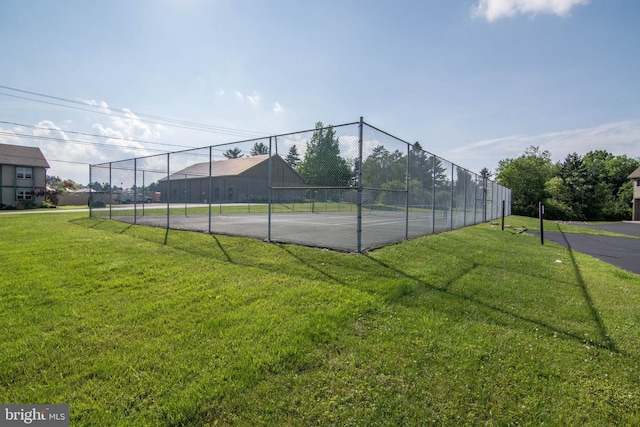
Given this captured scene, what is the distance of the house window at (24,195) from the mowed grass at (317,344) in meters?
36.5

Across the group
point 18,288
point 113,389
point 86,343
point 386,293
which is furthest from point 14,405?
point 386,293

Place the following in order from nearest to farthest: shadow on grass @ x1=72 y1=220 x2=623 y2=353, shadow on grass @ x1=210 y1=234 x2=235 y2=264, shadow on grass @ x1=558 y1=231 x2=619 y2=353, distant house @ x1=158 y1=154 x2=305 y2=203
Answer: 1. shadow on grass @ x1=558 y1=231 x2=619 y2=353
2. shadow on grass @ x1=72 y1=220 x2=623 y2=353
3. shadow on grass @ x1=210 y1=234 x2=235 y2=264
4. distant house @ x1=158 y1=154 x2=305 y2=203

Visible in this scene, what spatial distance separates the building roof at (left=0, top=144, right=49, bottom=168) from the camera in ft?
104

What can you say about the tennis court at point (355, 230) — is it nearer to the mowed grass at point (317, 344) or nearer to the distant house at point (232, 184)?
the mowed grass at point (317, 344)

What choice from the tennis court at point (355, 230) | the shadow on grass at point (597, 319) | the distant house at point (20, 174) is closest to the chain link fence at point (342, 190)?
the tennis court at point (355, 230)

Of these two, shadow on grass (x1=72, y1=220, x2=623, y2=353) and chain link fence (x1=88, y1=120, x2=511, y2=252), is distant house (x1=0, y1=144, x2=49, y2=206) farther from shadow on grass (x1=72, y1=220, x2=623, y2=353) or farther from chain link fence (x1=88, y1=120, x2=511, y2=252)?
shadow on grass (x1=72, y1=220, x2=623, y2=353)

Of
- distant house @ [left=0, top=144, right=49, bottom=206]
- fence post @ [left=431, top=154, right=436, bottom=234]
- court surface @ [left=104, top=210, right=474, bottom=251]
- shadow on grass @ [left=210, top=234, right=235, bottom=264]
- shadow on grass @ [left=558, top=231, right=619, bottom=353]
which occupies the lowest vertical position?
shadow on grass @ [left=558, top=231, right=619, bottom=353]

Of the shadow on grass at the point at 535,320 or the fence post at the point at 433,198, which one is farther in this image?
the fence post at the point at 433,198

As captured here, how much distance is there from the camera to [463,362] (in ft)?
8.44

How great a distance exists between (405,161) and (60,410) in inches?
294

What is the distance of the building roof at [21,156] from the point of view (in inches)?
1243

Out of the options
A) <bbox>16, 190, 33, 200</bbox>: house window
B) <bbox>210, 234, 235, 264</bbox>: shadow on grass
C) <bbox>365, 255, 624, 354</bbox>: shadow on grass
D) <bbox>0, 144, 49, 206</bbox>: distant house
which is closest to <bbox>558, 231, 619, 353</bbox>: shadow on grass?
<bbox>365, 255, 624, 354</bbox>: shadow on grass

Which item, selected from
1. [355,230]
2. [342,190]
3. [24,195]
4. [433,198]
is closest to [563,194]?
[433,198]

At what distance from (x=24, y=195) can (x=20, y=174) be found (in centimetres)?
218
